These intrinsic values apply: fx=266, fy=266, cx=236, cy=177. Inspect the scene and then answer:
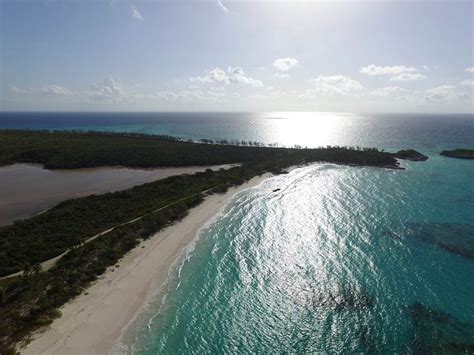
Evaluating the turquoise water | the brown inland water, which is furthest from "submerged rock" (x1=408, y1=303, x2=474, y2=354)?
the brown inland water

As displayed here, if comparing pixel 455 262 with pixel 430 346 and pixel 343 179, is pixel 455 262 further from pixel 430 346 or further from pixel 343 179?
pixel 343 179

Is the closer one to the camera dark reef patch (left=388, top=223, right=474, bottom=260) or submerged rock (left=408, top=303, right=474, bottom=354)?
submerged rock (left=408, top=303, right=474, bottom=354)

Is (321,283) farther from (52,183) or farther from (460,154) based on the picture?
(460,154)

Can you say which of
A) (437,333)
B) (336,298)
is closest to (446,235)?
(437,333)

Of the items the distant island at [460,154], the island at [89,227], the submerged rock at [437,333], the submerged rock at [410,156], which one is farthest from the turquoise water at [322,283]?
the distant island at [460,154]

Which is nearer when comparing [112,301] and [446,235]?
[112,301]

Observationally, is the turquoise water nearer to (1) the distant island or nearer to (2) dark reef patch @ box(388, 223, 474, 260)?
(2) dark reef patch @ box(388, 223, 474, 260)

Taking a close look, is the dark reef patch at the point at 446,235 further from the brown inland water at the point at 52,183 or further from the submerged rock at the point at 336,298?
the brown inland water at the point at 52,183
